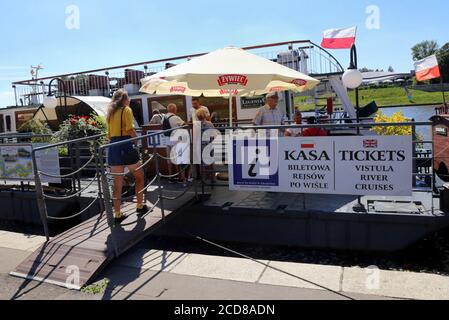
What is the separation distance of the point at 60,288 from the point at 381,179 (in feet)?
13.7

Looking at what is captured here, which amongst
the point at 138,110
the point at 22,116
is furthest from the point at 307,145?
the point at 22,116

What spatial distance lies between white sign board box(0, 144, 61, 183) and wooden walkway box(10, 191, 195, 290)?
2.57 metres

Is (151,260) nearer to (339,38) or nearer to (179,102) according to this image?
(339,38)

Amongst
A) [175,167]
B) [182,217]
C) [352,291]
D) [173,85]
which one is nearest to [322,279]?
[352,291]

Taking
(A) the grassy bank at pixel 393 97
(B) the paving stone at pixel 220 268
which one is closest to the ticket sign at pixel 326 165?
(B) the paving stone at pixel 220 268

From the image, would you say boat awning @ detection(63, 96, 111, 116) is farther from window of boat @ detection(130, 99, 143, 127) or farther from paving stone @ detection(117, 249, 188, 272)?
paving stone @ detection(117, 249, 188, 272)

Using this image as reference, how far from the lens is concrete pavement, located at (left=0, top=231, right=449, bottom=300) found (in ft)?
12.8

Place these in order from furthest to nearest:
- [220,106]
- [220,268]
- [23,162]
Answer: [220,106] < [23,162] < [220,268]

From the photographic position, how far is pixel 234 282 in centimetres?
424

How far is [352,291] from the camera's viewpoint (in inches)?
154

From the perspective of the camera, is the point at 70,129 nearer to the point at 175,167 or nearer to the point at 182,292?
the point at 175,167

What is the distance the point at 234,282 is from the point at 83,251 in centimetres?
195

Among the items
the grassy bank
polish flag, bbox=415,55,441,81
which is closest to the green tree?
the grassy bank

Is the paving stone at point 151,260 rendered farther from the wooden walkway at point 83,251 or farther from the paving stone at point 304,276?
the paving stone at point 304,276
